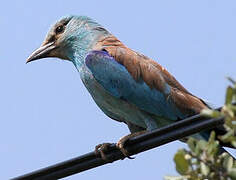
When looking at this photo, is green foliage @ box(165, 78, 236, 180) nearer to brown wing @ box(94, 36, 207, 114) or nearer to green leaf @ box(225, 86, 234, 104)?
green leaf @ box(225, 86, 234, 104)

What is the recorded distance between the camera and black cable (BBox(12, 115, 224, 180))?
4.16 meters

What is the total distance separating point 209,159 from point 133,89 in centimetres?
367

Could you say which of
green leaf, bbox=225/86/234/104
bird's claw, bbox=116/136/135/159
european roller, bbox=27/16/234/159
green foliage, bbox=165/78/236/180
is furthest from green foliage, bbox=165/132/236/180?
european roller, bbox=27/16/234/159

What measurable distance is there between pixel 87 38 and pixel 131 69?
983mm

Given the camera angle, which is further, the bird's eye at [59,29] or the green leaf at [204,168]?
the bird's eye at [59,29]

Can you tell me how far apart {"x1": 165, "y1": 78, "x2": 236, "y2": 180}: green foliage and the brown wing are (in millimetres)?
3374

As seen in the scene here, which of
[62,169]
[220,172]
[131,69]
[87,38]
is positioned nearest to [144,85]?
[131,69]

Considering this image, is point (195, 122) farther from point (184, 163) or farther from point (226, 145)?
point (226, 145)

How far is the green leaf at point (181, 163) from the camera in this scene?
305 centimetres

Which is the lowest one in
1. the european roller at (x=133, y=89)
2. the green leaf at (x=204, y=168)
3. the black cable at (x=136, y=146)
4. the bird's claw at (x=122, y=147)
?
the green leaf at (x=204, y=168)

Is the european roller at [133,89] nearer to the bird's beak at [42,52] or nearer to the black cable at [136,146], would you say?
the bird's beak at [42,52]

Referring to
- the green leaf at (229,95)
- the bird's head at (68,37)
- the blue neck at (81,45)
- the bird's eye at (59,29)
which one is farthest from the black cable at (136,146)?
the bird's eye at (59,29)

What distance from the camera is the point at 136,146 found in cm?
487

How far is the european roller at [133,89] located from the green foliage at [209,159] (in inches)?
126
